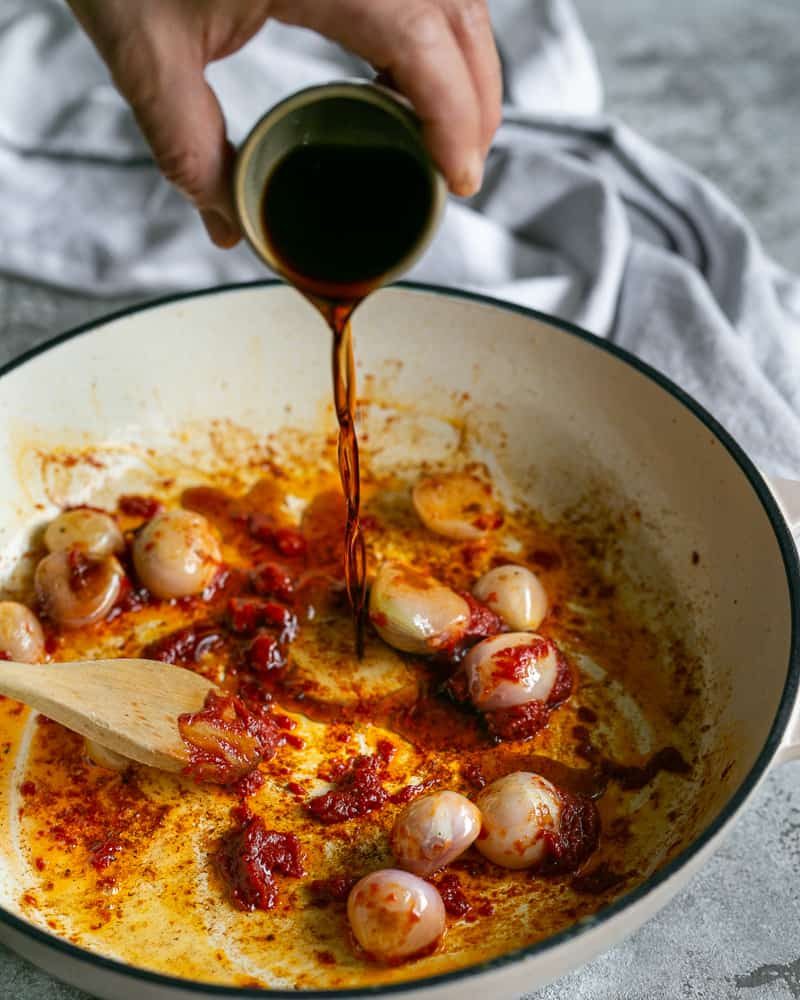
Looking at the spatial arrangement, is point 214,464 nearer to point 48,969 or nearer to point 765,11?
point 48,969

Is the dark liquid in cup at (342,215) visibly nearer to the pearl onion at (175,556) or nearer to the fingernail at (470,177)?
the fingernail at (470,177)

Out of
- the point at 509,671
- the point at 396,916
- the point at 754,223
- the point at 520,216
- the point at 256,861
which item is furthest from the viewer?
the point at 754,223

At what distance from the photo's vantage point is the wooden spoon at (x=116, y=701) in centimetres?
112

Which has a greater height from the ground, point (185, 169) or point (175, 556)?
point (185, 169)

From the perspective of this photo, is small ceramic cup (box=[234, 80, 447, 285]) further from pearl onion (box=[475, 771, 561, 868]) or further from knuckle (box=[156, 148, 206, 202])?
pearl onion (box=[475, 771, 561, 868])

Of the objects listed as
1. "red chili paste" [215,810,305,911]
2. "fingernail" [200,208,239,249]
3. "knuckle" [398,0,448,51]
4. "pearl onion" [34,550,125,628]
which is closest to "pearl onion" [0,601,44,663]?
"pearl onion" [34,550,125,628]

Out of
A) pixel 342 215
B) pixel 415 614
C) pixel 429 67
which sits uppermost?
pixel 429 67

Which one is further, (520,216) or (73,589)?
(520,216)

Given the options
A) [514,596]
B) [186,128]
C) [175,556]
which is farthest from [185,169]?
[514,596]

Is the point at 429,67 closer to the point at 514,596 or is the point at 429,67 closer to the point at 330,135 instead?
the point at 330,135

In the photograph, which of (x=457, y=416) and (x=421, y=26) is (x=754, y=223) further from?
(x=421, y=26)

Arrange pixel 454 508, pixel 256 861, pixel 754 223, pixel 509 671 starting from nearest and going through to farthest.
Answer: pixel 256 861
pixel 509 671
pixel 454 508
pixel 754 223

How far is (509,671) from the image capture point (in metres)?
1.19

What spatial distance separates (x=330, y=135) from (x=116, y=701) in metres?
0.59
